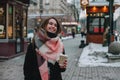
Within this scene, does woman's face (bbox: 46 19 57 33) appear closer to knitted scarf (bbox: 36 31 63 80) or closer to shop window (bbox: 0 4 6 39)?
knitted scarf (bbox: 36 31 63 80)

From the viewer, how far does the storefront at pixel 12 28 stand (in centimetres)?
1917

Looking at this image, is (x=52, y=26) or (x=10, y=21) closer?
(x=52, y=26)

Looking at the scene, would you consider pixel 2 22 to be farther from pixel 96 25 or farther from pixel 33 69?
pixel 33 69

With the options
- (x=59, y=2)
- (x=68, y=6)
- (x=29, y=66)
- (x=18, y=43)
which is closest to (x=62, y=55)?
(x=29, y=66)

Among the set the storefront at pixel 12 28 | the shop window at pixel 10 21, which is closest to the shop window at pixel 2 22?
the storefront at pixel 12 28

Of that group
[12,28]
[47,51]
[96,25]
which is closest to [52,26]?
[47,51]

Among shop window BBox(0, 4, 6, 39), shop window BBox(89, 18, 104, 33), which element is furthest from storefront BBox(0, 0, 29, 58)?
shop window BBox(89, 18, 104, 33)

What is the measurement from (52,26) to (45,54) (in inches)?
14.0

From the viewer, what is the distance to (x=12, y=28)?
2031 cm

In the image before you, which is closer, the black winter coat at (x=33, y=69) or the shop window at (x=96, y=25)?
the black winter coat at (x=33, y=69)

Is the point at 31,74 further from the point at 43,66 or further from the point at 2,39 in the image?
the point at 2,39

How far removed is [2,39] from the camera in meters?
19.2

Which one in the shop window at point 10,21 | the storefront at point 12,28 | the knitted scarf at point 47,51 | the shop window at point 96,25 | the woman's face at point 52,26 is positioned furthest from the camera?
the shop window at point 96,25

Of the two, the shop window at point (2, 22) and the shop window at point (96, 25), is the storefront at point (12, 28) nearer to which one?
the shop window at point (2, 22)
